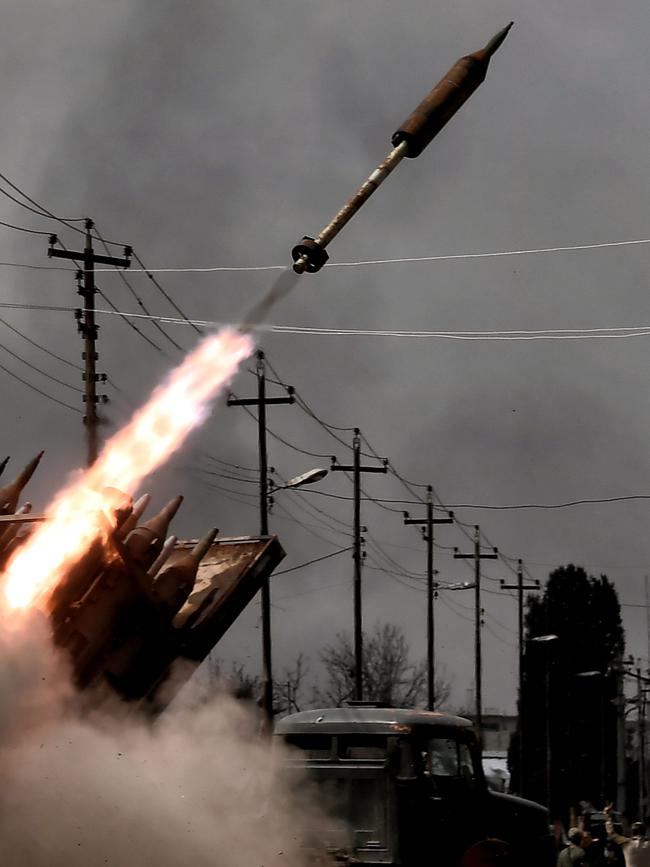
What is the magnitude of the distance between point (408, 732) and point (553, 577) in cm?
6786

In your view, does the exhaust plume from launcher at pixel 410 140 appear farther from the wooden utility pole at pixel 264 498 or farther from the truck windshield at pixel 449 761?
the wooden utility pole at pixel 264 498

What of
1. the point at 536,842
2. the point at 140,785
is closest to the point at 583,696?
the point at 536,842

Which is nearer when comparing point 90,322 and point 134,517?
point 134,517

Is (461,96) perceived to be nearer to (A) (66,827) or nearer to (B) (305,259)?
(B) (305,259)

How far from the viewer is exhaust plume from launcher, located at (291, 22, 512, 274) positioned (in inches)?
510

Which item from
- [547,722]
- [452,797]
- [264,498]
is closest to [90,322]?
[264,498]

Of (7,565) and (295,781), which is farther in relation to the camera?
(295,781)

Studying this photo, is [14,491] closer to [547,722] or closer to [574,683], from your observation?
[547,722]

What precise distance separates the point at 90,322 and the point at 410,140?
17837 mm

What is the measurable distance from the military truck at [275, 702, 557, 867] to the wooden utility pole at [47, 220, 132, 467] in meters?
12.5

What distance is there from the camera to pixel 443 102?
43.0ft

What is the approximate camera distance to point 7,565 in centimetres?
1299

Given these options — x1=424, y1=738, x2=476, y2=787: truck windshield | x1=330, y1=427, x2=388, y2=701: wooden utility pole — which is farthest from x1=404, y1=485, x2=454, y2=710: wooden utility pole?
x1=424, y1=738, x2=476, y2=787: truck windshield

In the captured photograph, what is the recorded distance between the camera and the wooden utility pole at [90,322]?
2792 centimetres
